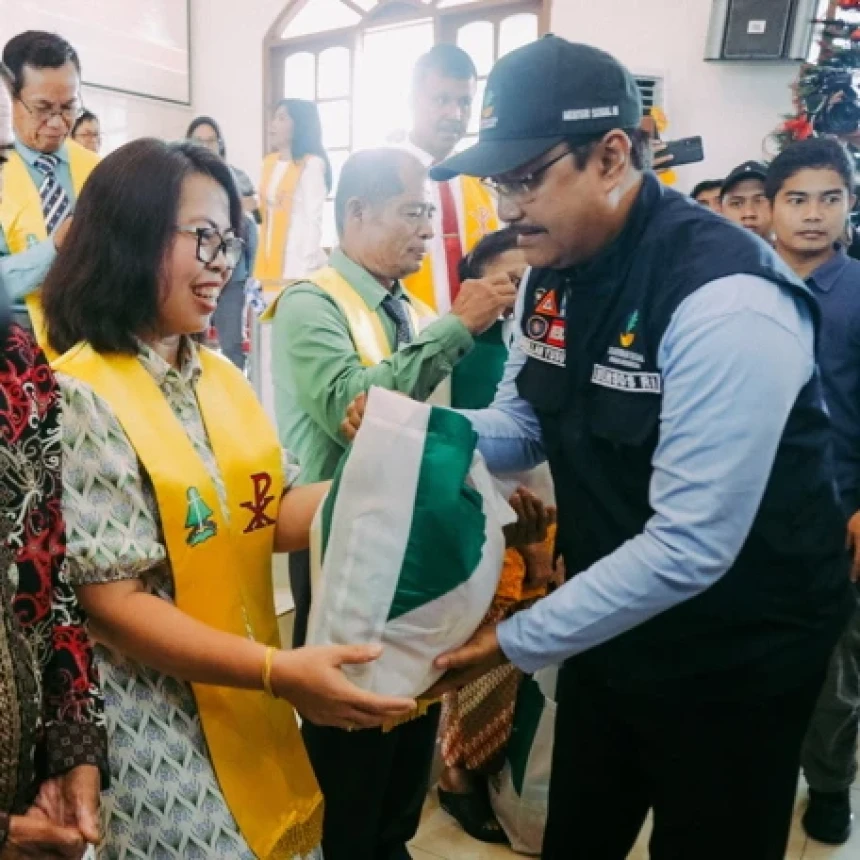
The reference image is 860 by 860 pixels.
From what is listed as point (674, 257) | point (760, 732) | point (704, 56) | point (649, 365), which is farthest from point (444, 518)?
point (704, 56)

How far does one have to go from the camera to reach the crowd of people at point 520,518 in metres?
0.95

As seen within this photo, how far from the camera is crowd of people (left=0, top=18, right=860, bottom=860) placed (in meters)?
0.95

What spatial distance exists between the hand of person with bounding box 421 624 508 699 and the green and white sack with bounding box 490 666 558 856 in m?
Result: 0.82

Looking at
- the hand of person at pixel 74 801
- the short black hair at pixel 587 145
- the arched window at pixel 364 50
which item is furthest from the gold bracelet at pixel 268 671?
the arched window at pixel 364 50

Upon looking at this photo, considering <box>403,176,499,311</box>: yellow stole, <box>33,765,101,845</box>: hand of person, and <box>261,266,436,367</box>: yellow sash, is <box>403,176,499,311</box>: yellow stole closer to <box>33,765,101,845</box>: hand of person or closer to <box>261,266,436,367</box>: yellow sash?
<box>261,266,436,367</box>: yellow sash

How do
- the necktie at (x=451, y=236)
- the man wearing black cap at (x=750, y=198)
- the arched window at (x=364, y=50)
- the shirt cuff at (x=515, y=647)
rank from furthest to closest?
1. the arched window at (x=364, y=50)
2. the man wearing black cap at (x=750, y=198)
3. the necktie at (x=451, y=236)
4. the shirt cuff at (x=515, y=647)

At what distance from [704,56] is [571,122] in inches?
188

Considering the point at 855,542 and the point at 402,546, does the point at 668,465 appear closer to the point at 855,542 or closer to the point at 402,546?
the point at 402,546

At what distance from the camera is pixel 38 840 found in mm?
842

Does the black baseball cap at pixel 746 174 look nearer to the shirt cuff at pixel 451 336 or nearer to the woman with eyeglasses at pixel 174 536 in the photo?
the shirt cuff at pixel 451 336

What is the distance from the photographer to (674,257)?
108cm

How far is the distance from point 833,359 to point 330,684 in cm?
153

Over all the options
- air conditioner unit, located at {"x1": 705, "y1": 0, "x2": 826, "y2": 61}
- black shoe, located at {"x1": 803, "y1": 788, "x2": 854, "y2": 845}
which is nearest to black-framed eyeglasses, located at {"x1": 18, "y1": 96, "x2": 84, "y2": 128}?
black shoe, located at {"x1": 803, "y1": 788, "x2": 854, "y2": 845}

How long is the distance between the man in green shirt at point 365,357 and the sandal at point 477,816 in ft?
1.58
